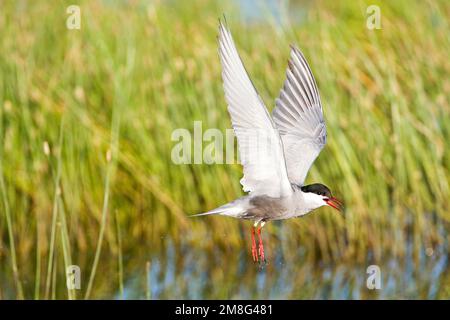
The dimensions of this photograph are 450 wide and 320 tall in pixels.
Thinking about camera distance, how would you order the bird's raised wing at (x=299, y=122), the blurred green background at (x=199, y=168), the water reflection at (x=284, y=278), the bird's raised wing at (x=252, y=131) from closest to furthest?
the bird's raised wing at (x=252, y=131) < the bird's raised wing at (x=299, y=122) < the blurred green background at (x=199, y=168) < the water reflection at (x=284, y=278)

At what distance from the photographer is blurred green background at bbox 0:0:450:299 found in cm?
544

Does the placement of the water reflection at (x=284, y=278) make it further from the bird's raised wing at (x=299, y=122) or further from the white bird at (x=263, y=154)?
the white bird at (x=263, y=154)

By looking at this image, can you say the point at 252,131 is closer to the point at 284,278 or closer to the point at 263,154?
the point at 263,154

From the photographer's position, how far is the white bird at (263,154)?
102 inches

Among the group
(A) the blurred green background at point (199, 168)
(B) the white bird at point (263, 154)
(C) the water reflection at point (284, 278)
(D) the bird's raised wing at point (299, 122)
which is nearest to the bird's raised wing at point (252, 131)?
(B) the white bird at point (263, 154)

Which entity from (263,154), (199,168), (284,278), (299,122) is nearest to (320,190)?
(263,154)

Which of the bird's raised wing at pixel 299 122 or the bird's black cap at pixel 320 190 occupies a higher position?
the bird's raised wing at pixel 299 122

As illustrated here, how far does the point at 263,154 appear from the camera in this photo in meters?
2.78

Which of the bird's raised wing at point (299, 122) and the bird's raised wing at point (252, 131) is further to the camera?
Result: the bird's raised wing at point (299, 122)

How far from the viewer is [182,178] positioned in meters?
5.58

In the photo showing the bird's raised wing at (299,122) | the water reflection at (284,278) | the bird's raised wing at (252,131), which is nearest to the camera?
the bird's raised wing at (252,131)

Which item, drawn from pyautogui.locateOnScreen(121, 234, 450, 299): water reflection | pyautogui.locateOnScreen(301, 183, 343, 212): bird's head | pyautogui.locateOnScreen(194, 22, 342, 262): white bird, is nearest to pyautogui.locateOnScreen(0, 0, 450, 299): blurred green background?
pyautogui.locateOnScreen(121, 234, 450, 299): water reflection

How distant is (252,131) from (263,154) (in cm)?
10

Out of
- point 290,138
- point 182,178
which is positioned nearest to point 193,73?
point 182,178
